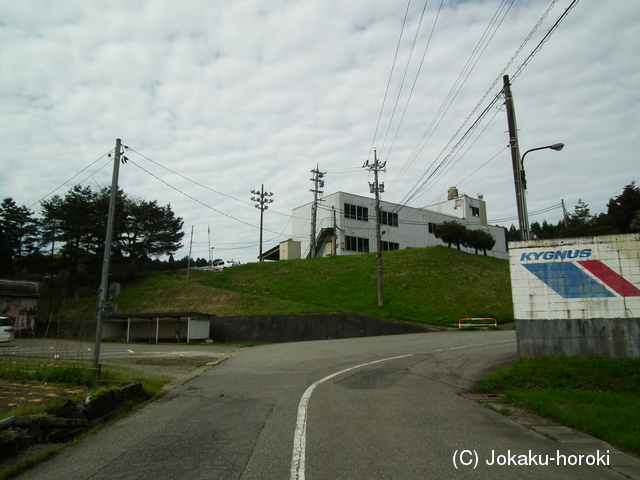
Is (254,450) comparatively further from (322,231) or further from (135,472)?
(322,231)

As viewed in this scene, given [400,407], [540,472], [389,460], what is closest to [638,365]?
[400,407]

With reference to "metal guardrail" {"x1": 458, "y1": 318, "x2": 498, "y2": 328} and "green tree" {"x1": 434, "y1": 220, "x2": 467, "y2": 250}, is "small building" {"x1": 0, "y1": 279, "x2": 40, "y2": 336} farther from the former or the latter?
"green tree" {"x1": 434, "y1": 220, "x2": 467, "y2": 250}

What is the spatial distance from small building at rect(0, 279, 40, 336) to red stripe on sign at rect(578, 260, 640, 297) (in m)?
36.0

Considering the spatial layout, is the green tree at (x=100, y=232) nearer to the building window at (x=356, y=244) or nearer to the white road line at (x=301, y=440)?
the building window at (x=356, y=244)

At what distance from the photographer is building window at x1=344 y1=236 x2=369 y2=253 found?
171 feet

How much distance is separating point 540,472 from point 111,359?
643 inches

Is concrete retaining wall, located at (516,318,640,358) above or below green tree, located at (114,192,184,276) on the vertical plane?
below

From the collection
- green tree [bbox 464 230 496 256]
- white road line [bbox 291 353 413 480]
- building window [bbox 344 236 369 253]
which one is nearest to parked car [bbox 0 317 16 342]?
white road line [bbox 291 353 413 480]

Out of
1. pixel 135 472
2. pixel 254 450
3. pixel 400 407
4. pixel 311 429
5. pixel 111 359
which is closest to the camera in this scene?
pixel 135 472

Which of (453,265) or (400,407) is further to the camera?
(453,265)

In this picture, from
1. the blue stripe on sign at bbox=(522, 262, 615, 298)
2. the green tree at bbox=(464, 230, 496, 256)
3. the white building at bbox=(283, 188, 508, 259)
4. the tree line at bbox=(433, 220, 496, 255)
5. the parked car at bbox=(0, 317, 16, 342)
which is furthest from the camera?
the white building at bbox=(283, 188, 508, 259)

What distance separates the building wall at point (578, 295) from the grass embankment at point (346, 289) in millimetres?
17998

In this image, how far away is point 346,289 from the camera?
121 ft

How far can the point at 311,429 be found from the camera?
6434mm
